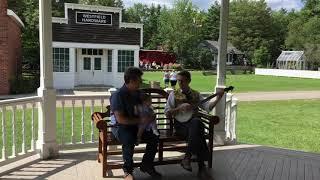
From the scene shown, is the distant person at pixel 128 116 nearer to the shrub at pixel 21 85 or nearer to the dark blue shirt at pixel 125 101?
the dark blue shirt at pixel 125 101

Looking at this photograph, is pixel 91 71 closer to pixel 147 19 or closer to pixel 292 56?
pixel 292 56

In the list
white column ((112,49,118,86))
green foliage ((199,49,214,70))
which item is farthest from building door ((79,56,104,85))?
green foliage ((199,49,214,70))

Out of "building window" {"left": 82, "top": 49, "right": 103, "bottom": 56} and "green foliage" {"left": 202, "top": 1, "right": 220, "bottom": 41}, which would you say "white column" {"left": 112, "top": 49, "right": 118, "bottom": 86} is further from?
"green foliage" {"left": 202, "top": 1, "right": 220, "bottom": 41}

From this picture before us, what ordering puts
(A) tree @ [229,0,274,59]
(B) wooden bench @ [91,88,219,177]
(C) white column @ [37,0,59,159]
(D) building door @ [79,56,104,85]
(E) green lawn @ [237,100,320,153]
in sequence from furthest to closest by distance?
(A) tree @ [229,0,274,59]
(D) building door @ [79,56,104,85]
(E) green lawn @ [237,100,320,153]
(C) white column @ [37,0,59,159]
(B) wooden bench @ [91,88,219,177]

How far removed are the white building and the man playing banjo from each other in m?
20.6

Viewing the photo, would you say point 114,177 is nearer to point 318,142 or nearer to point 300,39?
point 318,142

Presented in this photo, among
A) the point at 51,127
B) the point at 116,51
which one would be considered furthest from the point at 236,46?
the point at 51,127

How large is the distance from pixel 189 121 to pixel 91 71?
2270 centimetres

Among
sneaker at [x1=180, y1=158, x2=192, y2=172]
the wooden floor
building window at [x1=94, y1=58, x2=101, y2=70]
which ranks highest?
building window at [x1=94, y1=58, x2=101, y2=70]

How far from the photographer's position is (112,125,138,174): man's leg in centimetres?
491

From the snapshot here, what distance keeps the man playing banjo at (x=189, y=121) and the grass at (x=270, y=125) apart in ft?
11.6

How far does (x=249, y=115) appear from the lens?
46.6ft

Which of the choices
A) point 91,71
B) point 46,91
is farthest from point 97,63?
point 46,91

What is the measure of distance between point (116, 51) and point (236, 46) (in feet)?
152
